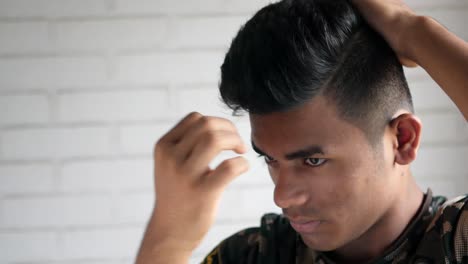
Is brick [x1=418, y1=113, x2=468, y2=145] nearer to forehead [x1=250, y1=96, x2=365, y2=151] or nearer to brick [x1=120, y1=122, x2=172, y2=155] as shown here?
brick [x1=120, y1=122, x2=172, y2=155]

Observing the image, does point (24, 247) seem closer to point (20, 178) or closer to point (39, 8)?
point (20, 178)

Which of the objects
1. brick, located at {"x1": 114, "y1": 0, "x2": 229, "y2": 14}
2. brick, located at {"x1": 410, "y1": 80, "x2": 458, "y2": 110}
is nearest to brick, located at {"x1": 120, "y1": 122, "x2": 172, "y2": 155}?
brick, located at {"x1": 114, "y1": 0, "x2": 229, "y2": 14}

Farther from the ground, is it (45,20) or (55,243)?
(45,20)

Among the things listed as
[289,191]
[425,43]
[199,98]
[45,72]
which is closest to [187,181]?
[289,191]

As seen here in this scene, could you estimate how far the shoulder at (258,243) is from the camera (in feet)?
4.53

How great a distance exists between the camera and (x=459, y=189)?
236 centimetres

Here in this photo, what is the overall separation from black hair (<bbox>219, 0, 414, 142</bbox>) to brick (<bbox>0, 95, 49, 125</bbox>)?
1152mm

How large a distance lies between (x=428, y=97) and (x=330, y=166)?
1.23 meters

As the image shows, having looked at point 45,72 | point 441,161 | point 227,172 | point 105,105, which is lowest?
point 227,172

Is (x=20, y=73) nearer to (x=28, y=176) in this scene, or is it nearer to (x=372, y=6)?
(x=28, y=176)

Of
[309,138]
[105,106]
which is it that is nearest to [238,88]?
[309,138]

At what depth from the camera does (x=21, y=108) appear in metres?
2.23

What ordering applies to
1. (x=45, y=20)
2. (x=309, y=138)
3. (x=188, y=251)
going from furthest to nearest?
1. (x=45, y=20)
2. (x=309, y=138)
3. (x=188, y=251)

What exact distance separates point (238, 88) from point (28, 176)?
4.03 feet
